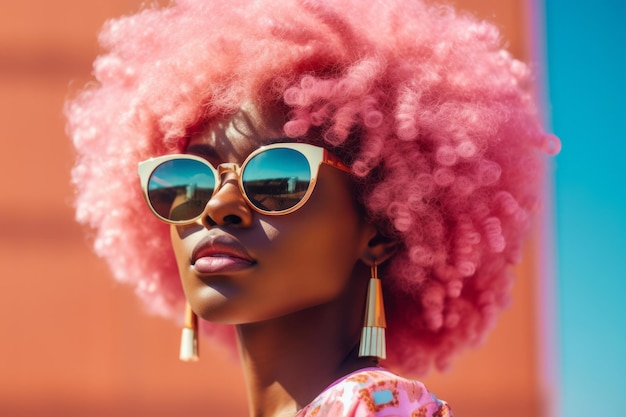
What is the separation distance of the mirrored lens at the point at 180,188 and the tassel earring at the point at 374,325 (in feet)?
1.32

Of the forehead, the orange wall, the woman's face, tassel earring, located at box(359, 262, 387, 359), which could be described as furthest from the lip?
the orange wall

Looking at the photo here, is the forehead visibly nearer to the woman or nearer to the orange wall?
the woman

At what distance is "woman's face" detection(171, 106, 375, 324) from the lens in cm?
189

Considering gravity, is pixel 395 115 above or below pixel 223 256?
above

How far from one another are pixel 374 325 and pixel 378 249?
0.17 metres

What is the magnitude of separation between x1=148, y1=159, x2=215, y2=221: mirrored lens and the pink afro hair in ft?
0.37

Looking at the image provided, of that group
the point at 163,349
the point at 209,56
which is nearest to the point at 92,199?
the point at 209,56

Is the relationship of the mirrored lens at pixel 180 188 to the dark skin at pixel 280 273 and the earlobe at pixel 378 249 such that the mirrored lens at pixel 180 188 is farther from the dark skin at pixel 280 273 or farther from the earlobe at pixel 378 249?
the earlobe at pixel 378 249

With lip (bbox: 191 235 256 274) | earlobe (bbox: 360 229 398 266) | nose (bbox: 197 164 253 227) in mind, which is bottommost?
lip (bbox: 191 235 256 274)

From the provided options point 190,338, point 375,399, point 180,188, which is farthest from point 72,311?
point 375,399

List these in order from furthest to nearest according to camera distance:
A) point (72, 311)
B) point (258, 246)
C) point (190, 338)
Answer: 1. point (72, 311)
2. point (190, 338)
3. point (258, 246)

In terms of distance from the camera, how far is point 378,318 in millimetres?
2012

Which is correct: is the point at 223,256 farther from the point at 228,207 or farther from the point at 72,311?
the point at 72,311

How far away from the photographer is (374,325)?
2008mm
